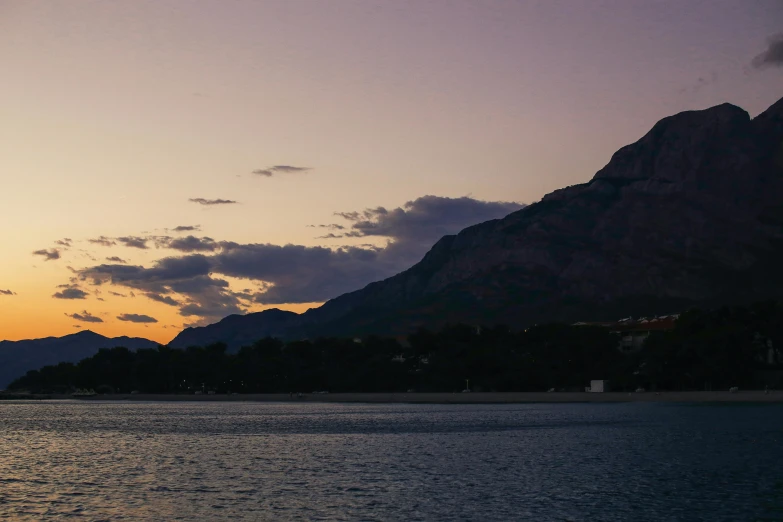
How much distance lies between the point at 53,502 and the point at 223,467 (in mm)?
17781

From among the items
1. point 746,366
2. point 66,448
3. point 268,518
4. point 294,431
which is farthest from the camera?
point 746,366

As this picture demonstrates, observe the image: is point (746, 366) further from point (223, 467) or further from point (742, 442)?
point (223, 467)

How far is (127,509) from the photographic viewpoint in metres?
43.3

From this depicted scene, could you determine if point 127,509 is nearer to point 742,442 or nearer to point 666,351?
point 742,442

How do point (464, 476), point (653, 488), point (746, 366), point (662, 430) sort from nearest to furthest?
point (653, 488) → point (464, 476) → point (662, 430) → point (746, 366)

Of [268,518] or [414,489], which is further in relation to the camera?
[414,489]

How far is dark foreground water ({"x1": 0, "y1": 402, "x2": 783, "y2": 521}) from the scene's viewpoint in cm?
4219

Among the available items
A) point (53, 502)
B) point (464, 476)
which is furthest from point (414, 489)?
point (53, 502)

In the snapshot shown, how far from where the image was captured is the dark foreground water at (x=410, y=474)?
42188 mm

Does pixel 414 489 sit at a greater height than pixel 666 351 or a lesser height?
lesser

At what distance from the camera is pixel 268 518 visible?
133ft

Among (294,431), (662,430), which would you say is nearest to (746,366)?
(662,430)

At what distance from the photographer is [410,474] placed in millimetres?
Result: 56875

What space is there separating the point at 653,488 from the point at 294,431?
209ft
